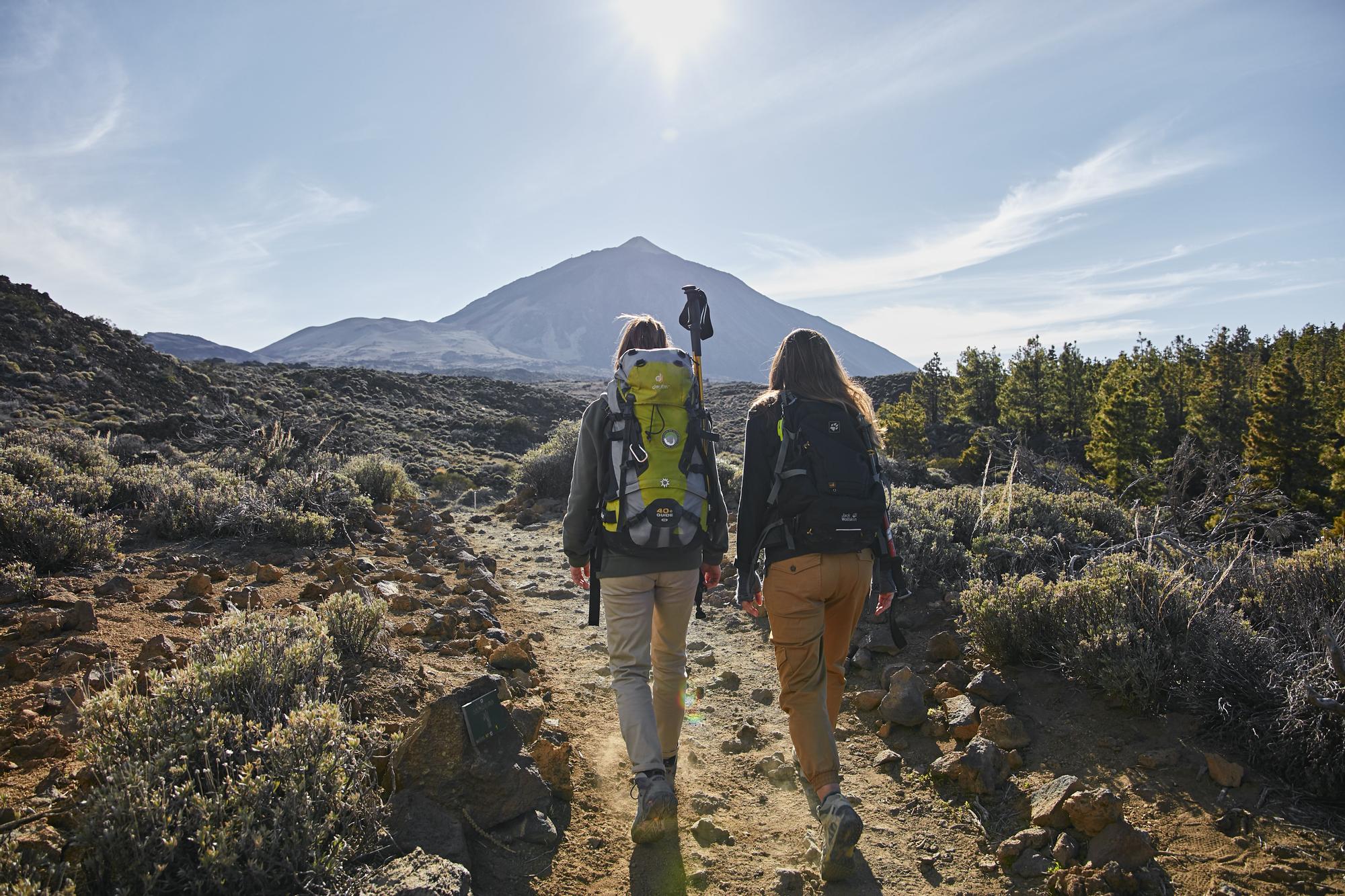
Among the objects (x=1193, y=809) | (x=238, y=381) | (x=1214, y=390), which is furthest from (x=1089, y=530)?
(x=1214, y=390)

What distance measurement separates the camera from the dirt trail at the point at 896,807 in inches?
95.5

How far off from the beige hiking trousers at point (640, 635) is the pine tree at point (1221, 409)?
28.3 m

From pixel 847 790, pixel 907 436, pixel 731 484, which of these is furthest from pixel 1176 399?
pixel 847 790

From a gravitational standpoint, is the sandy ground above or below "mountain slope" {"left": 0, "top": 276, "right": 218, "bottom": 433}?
below

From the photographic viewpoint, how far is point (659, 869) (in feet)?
8.51

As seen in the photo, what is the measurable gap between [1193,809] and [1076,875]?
0.66 meters

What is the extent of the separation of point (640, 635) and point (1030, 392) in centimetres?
3397

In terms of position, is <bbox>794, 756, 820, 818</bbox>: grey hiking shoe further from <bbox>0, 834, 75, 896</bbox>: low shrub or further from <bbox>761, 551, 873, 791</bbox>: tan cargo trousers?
<bbox>0, 834, 75, 896</bbox>: low shrub

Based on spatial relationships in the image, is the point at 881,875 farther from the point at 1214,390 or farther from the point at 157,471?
the point at 1214,390

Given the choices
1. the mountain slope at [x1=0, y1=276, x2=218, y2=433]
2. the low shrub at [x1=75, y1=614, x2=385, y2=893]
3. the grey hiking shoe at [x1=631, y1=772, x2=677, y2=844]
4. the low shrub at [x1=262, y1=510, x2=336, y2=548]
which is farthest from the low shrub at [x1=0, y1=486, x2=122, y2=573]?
the mountain slope at [x1=0, y1=276, x2=218, y2=433]

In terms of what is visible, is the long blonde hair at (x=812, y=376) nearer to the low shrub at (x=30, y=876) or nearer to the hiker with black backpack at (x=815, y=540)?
the hiker with black backpack at (x=815, y=540)

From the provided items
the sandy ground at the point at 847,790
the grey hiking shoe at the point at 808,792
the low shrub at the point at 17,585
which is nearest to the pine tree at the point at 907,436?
the sandy ground at the point at 847,790

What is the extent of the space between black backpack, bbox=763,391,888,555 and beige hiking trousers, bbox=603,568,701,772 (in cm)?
45

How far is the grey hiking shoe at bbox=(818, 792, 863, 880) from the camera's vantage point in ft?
8.03
